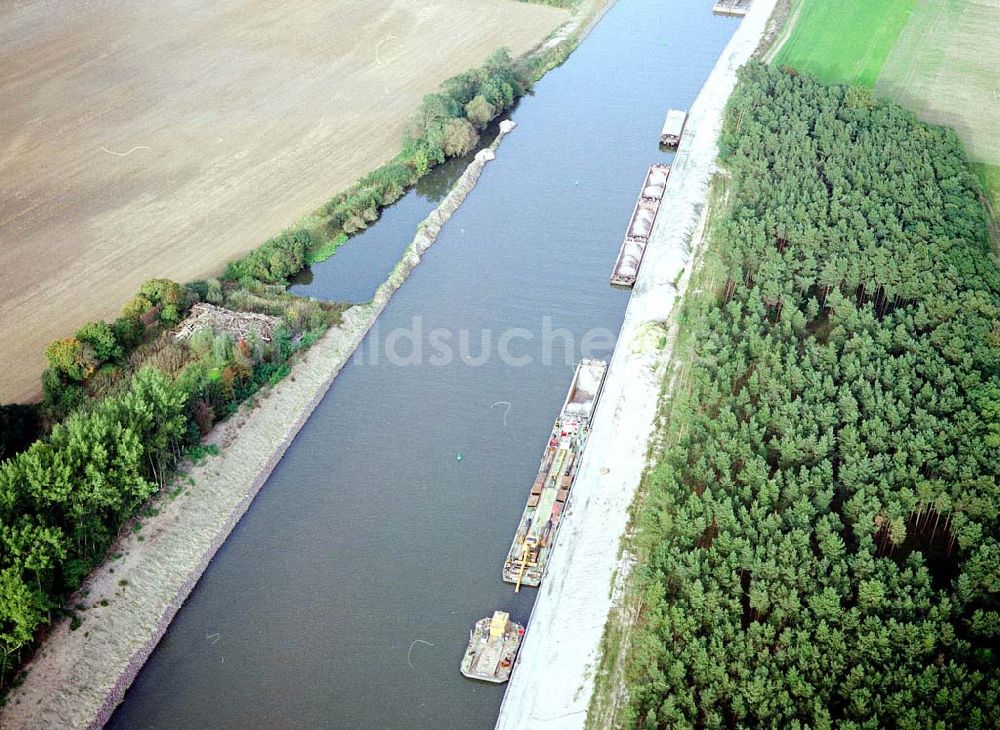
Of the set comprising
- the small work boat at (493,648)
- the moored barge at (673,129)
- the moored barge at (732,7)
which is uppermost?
the moored barge at (732,7)

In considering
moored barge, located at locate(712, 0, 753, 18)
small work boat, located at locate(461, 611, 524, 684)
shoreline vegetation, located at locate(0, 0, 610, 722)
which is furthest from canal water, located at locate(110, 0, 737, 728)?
moored barge, located at locate(712, 0, 753, 18)

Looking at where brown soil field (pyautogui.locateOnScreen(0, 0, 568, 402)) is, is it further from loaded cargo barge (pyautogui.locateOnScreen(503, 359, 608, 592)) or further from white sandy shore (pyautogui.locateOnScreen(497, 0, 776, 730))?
loaded cargo barge (pyautogui.locateOnScreen(503, 359, 608, 592))

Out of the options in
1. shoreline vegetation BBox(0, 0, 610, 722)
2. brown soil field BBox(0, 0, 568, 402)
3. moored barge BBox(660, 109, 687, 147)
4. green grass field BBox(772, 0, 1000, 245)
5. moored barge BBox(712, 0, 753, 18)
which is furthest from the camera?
moored barge BBox(712, 0, 753, 18)

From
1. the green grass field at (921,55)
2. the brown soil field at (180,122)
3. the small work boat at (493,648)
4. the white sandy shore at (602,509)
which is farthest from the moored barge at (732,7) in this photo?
the small work boat at (493,648)

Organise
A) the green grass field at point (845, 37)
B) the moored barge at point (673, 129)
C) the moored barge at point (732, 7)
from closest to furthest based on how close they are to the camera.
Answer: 1. the moored barge at point (673, 129)
2. the green grass field at point (845, 37)
3. the moored barge at point (732, 7)

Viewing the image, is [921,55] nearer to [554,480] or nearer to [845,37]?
[845,37]

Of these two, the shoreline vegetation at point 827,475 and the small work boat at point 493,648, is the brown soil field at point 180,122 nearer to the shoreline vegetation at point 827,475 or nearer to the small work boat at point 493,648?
the small work boat at point 493,648

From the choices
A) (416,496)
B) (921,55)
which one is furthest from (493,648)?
(921,55)
